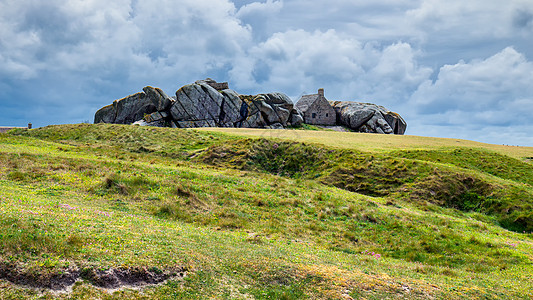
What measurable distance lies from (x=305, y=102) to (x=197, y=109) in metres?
48.9

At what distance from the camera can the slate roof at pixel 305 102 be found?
130m

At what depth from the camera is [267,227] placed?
22.1 meters

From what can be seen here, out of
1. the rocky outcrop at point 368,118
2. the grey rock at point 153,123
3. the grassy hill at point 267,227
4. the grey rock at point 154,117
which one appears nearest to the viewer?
the grassy hill at point 267,227

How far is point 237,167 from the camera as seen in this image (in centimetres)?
4362

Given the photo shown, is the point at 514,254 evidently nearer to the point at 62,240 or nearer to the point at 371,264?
the point at 371,264

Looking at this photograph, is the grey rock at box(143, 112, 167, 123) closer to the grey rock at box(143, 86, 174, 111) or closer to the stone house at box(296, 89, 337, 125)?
the grey rock at box(143, 86, 174, 111)

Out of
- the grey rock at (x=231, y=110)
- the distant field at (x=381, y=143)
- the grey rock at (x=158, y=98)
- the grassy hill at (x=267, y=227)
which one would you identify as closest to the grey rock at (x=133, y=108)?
the grey rock at (x=158, y=98)

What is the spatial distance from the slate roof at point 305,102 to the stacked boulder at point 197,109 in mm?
17002

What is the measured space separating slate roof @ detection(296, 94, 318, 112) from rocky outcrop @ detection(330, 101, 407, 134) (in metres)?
11.1

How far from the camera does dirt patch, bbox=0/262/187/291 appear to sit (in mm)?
9000

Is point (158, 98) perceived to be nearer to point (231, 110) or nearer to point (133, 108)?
point (133, 108)

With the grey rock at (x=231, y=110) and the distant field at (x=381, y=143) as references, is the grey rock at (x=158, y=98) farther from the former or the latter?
the distant field at (x=381, y=143)

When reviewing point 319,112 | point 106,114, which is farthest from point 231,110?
point 106,114

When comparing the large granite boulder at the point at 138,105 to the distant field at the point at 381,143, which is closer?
the distant field at the point at 381,143
